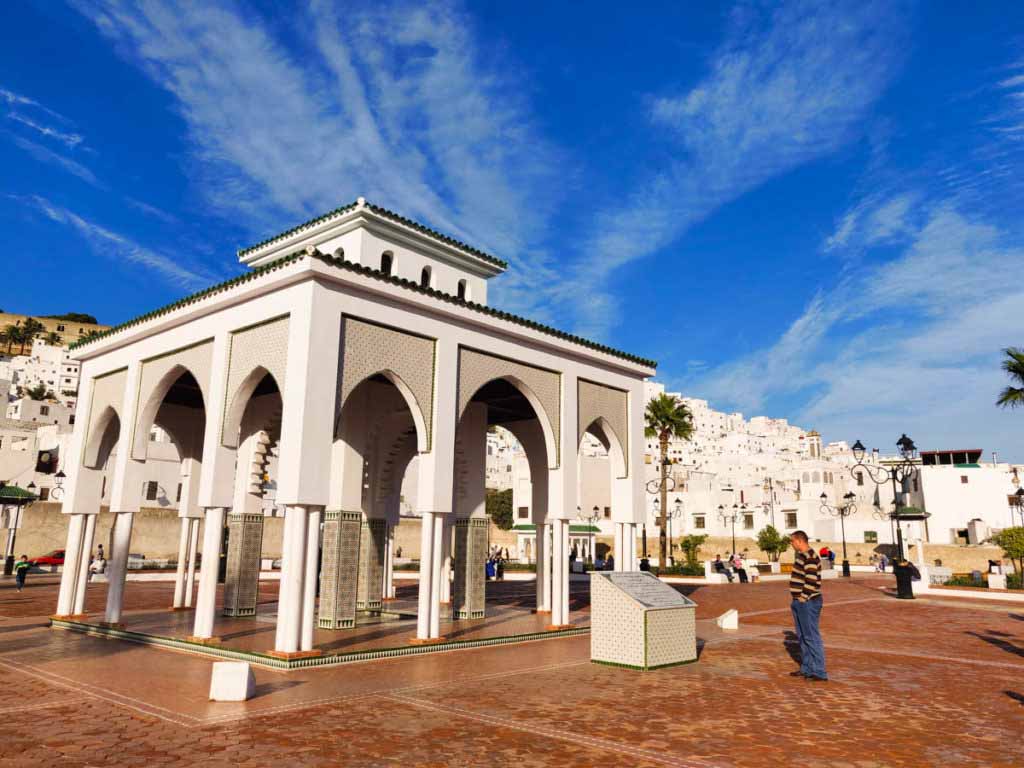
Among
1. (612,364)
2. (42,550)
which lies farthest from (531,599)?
(42,550)

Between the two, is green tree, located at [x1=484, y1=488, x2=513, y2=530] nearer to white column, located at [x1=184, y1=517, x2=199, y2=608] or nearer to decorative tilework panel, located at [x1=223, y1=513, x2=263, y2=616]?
white column, located at [x1=184, y1=517, x2=199, y2=608]

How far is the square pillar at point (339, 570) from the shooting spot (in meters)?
14.2

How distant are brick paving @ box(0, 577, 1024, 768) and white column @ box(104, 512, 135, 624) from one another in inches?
34.9

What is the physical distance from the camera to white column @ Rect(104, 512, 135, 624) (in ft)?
45.6

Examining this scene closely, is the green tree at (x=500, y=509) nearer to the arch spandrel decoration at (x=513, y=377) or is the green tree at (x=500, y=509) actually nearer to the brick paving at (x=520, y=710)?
the arch spandrel decoration at (x=513, y=377)

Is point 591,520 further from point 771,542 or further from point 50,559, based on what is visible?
point 50,559

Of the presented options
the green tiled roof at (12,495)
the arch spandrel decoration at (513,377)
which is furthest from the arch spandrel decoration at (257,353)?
the green tiled roof at (12,495)

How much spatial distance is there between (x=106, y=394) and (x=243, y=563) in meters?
4.73

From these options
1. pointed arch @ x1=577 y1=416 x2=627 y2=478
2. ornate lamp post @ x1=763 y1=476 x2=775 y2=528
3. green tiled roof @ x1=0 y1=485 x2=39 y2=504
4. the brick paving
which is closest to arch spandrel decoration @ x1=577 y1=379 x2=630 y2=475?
pointed arch @ x1=577 y1=416 x2=627 y2=478

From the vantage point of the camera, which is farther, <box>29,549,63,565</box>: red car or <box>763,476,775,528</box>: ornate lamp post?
<box>763,476,775,528</box>: ornate lamp post

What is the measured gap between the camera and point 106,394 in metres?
15.8

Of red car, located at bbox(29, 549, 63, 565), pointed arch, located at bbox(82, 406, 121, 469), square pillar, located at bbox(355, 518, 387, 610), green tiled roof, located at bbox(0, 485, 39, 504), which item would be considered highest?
pointed arch, located at bbox(82, 406, 121, 469)

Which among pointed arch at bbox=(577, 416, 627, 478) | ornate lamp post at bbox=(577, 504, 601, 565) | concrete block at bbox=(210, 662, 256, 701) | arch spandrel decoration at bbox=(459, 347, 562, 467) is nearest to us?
concrete block at bbox=(210, 662, 256, 701)

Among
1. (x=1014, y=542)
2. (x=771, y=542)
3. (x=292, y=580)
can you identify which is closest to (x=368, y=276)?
(x=292, y=580)
